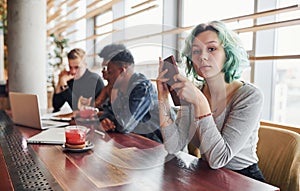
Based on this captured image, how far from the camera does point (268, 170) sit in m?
1.50

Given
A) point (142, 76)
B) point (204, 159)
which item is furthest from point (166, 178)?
point (142, 76)

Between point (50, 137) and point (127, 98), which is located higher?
point (127, 98)

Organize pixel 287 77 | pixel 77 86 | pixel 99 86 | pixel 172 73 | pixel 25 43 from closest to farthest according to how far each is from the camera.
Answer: pixel 172 73, pixel 287 77, pixel 99 86, pixel 77 86, pixel 25 43

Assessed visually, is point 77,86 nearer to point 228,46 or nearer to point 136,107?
point 136,107

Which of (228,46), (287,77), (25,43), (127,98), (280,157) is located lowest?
(280,157)

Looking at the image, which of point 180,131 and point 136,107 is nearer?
point 180,131

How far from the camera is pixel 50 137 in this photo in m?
1.60

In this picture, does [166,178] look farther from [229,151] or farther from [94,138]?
[94,138]

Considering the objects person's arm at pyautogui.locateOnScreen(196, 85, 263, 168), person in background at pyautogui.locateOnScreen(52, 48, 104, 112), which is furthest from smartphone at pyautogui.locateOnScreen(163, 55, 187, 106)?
person in background at pyautogui.locateOnScreen(52, 48, 104, 112)

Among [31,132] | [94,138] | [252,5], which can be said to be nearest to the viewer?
[94,138]

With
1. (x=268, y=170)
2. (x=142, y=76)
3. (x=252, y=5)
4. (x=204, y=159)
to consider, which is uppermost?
(x=252, y=5)

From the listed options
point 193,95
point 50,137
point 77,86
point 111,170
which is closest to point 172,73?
point 193,95

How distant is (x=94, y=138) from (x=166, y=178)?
26.8 inches

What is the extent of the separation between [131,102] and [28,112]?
0.63 m
